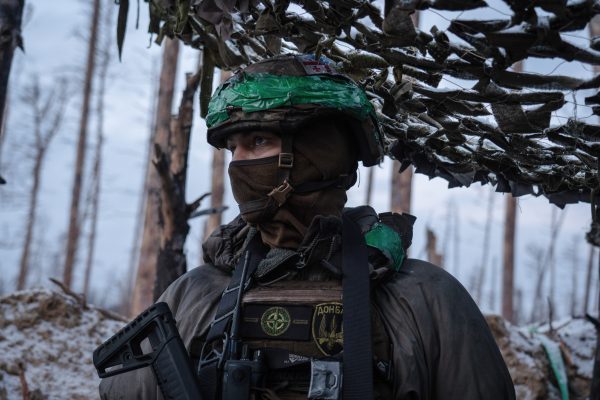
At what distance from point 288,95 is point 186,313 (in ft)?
3.39

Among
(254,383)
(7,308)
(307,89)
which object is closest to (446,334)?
(254,383)

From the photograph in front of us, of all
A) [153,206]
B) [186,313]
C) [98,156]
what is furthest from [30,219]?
[186,313]

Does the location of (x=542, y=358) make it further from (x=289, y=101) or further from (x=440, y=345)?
(x=289, y=101)

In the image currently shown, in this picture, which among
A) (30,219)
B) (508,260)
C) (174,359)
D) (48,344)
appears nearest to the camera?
(174,359)

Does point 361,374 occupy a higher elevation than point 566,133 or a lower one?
lower

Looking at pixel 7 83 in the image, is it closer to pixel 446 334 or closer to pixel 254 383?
pixel 254 383

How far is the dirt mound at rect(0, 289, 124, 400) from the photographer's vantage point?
18.6 feet

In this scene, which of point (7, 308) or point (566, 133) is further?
point (7, 308)

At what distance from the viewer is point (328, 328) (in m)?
2.29

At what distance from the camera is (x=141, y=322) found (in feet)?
7.66

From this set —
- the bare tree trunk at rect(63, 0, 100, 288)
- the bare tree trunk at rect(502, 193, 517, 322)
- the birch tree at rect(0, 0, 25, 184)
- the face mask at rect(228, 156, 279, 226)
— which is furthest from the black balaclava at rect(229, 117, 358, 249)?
the bare tree trunk at rect(63, 0, 100, 288)

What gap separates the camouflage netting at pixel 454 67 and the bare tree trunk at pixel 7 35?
980mm

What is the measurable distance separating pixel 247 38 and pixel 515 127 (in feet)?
4.49

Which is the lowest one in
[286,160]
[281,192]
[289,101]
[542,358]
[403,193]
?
[542,358]
